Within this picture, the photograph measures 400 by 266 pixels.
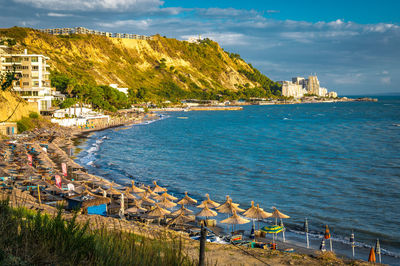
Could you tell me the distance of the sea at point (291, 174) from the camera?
2520 cm

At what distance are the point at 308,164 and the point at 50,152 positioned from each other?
33.6m

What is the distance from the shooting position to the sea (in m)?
25.2

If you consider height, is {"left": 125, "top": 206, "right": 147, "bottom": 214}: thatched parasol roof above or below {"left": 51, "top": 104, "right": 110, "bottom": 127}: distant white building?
below

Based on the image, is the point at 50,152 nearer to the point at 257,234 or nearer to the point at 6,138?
the point at 6,138

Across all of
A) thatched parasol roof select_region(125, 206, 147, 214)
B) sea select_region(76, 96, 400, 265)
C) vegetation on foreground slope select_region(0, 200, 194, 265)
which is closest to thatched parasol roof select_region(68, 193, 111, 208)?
thatched parasol roof select_region(125, 206, 147, 214)

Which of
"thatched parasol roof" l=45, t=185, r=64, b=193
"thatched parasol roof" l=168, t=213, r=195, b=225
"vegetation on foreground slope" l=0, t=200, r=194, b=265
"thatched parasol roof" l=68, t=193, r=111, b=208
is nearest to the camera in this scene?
"vegetation on foreground slope" l=0, t=200, r=194, b=265

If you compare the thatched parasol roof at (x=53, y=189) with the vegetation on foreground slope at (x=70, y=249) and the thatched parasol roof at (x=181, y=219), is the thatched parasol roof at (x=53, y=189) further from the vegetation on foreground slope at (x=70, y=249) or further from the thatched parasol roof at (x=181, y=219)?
the vegetation on foreground slope at (x=70, y=249)

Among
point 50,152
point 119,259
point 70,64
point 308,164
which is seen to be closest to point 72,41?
point 70,64

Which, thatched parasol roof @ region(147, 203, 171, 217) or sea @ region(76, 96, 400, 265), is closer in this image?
thatched parasol roof @ region(147, 203, 171, 217)

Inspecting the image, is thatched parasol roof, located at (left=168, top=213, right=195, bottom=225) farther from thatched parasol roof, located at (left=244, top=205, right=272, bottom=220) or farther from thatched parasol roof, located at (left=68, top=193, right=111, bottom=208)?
thatched parasol roof, located at (left=68, top=193, right=111, bottom=208)

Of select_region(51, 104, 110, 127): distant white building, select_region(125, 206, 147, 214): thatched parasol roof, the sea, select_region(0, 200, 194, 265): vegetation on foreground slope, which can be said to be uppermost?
select_region(0, 200, 194, 265): vegetation on foreground slope

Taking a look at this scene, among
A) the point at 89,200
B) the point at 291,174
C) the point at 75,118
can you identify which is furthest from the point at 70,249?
the point at 75,118

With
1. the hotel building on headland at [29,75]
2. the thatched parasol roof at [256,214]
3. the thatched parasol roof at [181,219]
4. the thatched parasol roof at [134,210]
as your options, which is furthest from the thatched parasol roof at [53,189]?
the hotel building on headland at [29,75]

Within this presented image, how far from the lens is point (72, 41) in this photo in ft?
649
